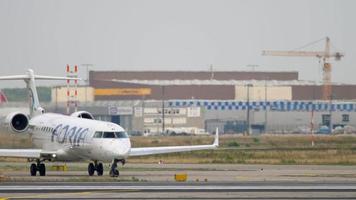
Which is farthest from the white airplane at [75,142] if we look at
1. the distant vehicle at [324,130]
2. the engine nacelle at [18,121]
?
the distant vehicle at [324,130]

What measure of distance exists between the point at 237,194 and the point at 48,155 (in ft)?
77.1

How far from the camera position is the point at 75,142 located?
68500 millimetres

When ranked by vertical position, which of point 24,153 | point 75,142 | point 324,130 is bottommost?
point 24,153

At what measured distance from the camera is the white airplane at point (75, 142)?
6606 cm

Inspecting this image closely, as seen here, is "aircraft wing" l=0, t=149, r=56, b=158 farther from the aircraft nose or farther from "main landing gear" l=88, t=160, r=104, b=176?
the aircraft nose

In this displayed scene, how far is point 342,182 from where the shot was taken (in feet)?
186

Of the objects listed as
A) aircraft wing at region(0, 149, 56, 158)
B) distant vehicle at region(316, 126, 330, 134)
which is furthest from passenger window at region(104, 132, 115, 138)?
distant vehicle at region(316, 126, 330, 134)

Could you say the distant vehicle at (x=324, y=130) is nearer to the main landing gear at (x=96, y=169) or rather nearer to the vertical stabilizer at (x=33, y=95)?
the vertical stabilizer at (x=33, y=95)

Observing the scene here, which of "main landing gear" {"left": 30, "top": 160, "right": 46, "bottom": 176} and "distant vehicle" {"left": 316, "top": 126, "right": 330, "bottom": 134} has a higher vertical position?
"distant vehicle" {"left": 316, "top": 126, "right": 330, "bottom": 134}

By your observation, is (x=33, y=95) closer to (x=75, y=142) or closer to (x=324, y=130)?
(x=75, y=142)

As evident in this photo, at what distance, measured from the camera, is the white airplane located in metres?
66.1

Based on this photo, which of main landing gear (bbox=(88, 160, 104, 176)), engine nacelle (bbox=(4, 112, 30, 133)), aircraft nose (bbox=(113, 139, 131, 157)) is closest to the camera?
aircraft nose (bbox=(113, 139, 131, 157))

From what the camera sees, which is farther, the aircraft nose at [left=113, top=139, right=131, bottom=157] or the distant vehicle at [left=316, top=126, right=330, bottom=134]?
the distant vehicle at [left=316, top=126, right=330, bottom=134]

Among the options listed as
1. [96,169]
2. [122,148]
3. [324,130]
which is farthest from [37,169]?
[324,130]
